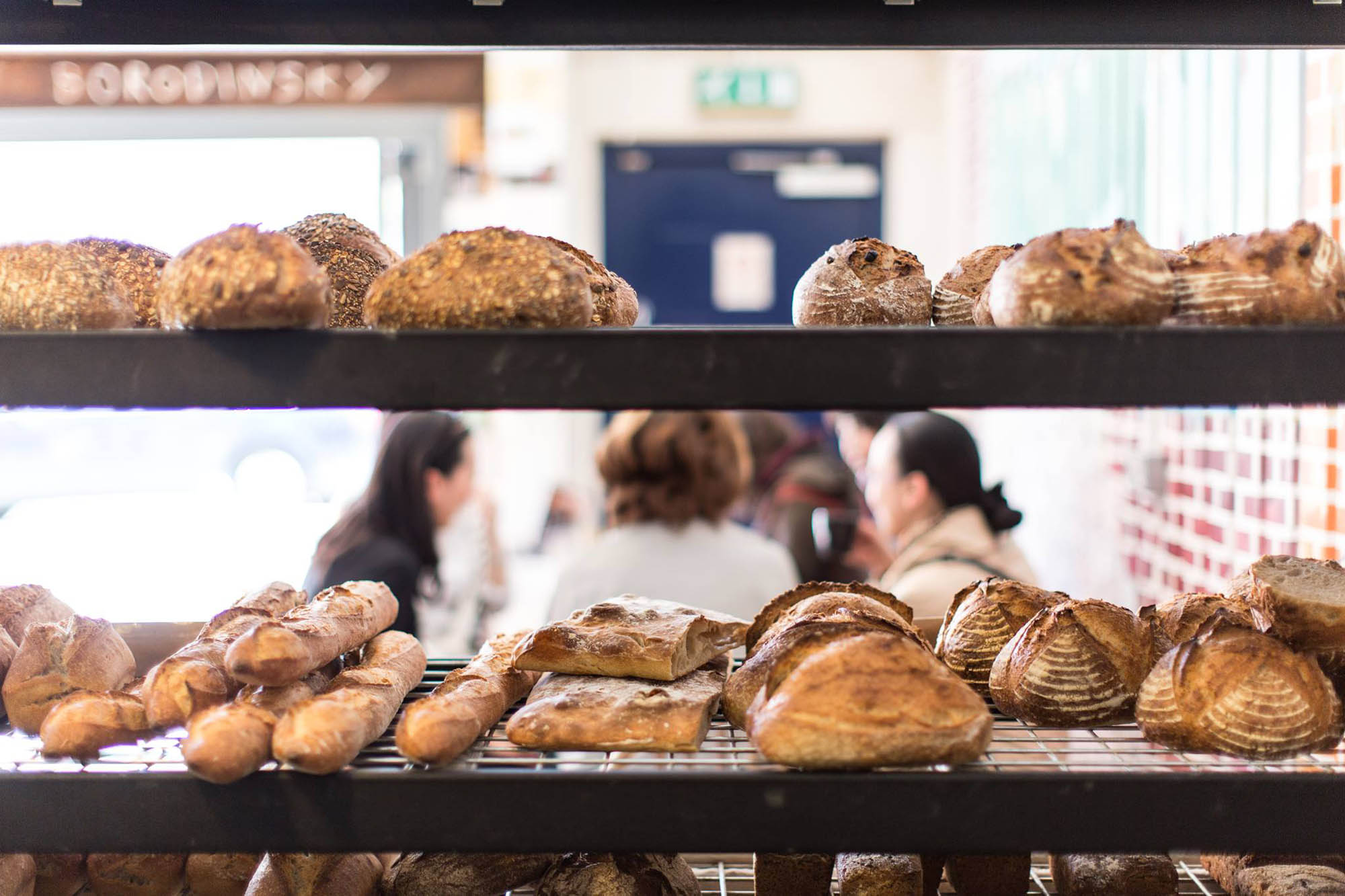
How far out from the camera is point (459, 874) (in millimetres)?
1281

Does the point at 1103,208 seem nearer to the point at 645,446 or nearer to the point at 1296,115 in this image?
the point at 1296,115

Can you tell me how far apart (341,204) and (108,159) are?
740 millimetres

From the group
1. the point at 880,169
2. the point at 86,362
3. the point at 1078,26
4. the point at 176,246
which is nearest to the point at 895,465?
the point at 1078,26

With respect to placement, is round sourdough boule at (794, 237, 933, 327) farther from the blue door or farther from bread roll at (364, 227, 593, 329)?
the blue door

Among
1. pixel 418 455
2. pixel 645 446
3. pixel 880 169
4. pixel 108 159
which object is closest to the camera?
pixel 645 446

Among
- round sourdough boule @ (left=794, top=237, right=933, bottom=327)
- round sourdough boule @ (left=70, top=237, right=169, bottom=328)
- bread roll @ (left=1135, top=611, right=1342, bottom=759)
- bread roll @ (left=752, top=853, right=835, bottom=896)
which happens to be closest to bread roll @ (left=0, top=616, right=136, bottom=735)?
round sourdough boule @ (left=70, top=237, right=169, bottom=328)

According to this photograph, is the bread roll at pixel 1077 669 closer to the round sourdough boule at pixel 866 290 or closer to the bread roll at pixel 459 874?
the round sourdough boule at pixel 866 290

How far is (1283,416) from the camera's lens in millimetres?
2391

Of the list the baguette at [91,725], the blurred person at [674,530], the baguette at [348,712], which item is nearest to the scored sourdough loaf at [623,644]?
the baguette at [348,712]

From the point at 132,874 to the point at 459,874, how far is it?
0.37 meters

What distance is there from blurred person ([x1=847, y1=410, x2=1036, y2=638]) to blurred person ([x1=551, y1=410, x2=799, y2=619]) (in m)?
0.35

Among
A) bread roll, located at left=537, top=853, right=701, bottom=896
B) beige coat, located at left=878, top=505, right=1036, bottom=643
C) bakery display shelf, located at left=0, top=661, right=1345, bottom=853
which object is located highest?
bakery display shelf, located at left=0, top=661, right=1345, bottom=853

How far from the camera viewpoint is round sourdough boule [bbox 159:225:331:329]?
1028mm

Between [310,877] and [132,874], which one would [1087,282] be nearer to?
[310,877]
